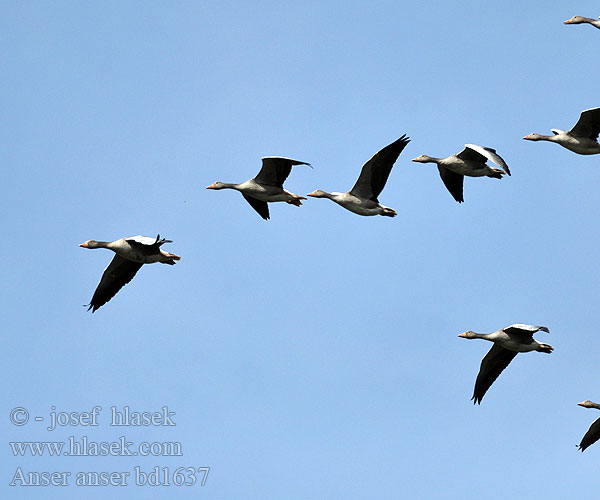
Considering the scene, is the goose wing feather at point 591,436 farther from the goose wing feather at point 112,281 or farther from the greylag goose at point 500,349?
the goose wing feather at point 112,281

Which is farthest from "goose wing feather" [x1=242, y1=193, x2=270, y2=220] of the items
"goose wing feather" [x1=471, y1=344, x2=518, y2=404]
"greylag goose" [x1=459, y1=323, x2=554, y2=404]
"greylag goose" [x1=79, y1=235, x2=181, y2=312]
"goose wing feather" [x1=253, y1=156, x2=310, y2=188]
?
"goose wing feather" [x1=471, y1=344, x2=518, y2=404]

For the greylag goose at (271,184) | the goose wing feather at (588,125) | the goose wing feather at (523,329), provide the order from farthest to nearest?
1. the goose wing feather at (588,125)
2. the greylag goose at (271,184)
3. the goose wing feather at (523,329)

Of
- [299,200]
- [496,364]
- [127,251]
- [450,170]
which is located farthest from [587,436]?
[127,251]

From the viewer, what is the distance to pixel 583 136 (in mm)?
29469

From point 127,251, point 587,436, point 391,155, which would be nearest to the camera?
point 127,251

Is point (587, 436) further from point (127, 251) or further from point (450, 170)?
point (127, 251)

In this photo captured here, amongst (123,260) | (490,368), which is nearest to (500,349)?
(490,368)

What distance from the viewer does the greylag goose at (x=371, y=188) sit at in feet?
93.1

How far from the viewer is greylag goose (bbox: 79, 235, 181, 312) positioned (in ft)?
87.0

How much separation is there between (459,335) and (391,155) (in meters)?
5.15

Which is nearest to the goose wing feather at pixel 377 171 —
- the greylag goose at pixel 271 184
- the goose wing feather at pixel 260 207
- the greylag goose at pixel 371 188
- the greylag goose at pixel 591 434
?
the greylag goose at pixel 371 188

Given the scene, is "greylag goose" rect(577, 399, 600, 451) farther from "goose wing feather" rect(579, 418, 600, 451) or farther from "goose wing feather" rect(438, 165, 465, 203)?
"goose wing feather" rect(438, 165, 465, 203)

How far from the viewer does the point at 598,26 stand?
32.0m

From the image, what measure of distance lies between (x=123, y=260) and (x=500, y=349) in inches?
398
